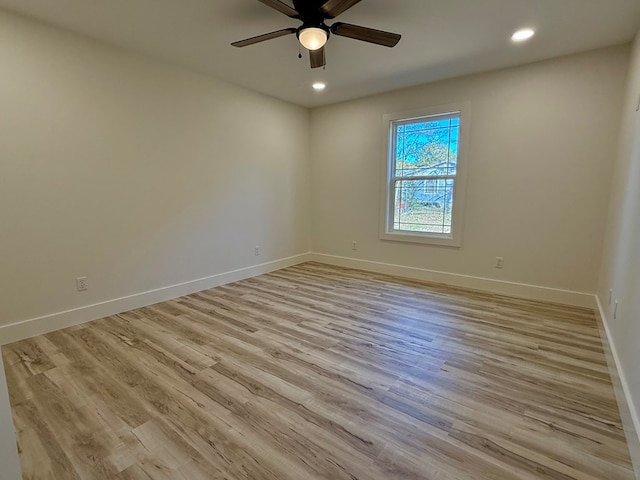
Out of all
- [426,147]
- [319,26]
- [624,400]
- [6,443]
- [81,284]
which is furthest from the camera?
[426,147]

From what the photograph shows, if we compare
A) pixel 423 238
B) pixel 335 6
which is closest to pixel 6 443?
pixel 335 6

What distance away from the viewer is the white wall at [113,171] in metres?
2.45

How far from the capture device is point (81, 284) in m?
2.83

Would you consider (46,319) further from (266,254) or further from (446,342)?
(446,342)

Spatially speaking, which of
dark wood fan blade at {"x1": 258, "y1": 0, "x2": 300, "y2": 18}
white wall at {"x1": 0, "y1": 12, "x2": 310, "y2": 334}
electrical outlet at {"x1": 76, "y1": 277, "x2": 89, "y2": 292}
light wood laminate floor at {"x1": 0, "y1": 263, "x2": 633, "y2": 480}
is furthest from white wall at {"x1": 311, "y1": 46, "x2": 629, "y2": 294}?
electrical outlet at {"x1": 76, "y1": 277, "x2": 89, "y2": 292}

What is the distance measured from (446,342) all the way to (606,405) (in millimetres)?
942

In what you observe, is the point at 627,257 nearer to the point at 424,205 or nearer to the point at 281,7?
the point at 424,205

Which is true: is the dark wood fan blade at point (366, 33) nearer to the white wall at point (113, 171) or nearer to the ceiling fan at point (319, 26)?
the ceiling fan at point (319, 26)

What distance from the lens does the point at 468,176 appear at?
3.69m

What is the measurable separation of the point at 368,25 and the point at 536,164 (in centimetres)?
223

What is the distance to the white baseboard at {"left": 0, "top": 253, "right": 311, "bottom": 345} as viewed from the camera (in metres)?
2.52

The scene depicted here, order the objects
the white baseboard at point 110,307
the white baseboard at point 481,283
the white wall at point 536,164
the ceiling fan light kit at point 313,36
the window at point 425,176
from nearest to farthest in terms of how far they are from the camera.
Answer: the ceiling fan light kit at point 313,36 < the white baseboard at point 110,307 < the white wall at point 536,164 < the white baseboard at point 481,283 < the window at point 425,176

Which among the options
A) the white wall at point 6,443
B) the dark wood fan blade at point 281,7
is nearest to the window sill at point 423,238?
the dark wood fan blade at point 281,7

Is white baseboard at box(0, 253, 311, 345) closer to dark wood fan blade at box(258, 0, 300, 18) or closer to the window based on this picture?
the window
